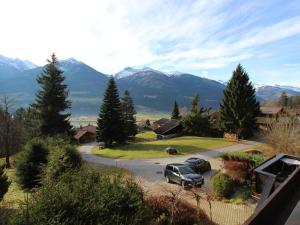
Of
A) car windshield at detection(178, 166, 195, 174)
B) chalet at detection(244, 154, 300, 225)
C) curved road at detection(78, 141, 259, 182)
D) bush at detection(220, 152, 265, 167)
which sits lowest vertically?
curved road at detection(78, 141, 259, 182)

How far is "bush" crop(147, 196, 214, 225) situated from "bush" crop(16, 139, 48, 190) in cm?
1273

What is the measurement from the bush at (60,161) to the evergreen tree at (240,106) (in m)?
36.2

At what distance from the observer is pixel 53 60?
4291 centimetres

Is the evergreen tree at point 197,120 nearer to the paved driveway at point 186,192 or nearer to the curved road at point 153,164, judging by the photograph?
the paved driveway at point 186,192

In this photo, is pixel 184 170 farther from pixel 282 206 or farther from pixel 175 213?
pixel 282 206

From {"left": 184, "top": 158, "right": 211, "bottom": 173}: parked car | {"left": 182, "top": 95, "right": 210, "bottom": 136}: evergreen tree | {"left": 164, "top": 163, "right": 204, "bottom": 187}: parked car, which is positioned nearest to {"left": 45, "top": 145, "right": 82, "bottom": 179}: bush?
{"left": 164, "top": 163, "right": 204, "bottom": 187}: parked car

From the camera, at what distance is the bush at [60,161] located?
19498 millimetres

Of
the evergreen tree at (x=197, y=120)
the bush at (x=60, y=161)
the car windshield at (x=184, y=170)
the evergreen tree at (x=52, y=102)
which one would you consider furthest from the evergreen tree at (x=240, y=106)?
the bush at (x=60, y=161)

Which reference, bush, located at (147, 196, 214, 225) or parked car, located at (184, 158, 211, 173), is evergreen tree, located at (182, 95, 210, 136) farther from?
bush, located at (147, 196, 214, 225)

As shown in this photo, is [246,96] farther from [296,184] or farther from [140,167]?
[296,184]

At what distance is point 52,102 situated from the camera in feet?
139

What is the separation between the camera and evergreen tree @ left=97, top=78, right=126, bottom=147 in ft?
173

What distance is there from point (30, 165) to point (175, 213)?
49.7 ft

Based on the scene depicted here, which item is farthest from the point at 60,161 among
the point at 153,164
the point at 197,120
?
the point at 197,120
